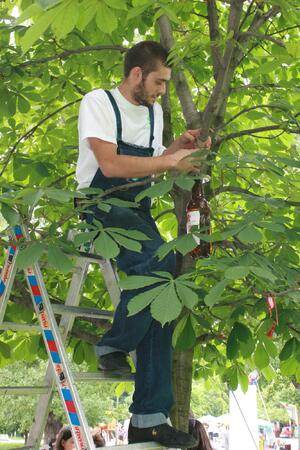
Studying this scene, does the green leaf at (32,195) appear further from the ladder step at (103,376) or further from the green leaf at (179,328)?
the green leaf at (179,328)

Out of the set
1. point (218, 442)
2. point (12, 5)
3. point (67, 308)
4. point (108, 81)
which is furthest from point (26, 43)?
point (218, 442)

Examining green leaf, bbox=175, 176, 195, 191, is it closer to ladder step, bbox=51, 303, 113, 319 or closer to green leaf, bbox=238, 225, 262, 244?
green leaf, bbox=238, 225, 262, 244

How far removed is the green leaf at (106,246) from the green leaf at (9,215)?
0.26m

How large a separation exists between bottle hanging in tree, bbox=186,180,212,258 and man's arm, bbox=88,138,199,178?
0.21 meters

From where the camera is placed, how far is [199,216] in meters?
2.51

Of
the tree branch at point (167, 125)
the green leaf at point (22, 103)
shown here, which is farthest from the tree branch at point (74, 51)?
the tree branch at point (167, 125)

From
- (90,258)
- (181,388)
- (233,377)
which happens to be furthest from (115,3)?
(233,377)

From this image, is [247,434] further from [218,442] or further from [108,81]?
[218,442]

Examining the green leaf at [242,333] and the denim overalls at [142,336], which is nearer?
the denim overalls at [142,336]

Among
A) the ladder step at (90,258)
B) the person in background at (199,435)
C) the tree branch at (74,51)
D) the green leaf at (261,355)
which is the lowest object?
the person in background at (199,435)

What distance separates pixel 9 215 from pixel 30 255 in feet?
Answer: 0.52

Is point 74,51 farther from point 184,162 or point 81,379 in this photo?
point 81,379

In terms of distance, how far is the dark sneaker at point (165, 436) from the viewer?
8.05 feet

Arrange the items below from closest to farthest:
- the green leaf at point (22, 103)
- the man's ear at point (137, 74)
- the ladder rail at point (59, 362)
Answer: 1. the ladder rail at point (59, 362)
2. the man's ear at point (137, 74)
3. the green leaf at point (22, 103)
